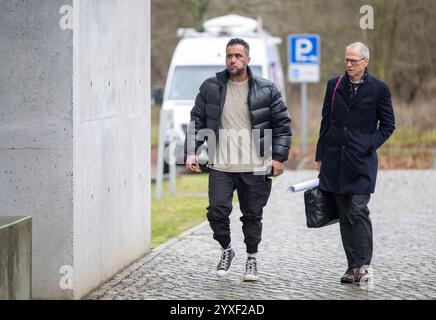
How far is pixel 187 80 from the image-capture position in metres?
23.7

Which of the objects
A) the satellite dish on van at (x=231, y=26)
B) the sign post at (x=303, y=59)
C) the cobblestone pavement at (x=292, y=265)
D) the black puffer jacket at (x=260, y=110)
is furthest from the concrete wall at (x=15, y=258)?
the sign post at (x=303, y=59)

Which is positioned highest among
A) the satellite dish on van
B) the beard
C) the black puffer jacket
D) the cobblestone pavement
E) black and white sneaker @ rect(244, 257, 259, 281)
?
the satellite dish on van

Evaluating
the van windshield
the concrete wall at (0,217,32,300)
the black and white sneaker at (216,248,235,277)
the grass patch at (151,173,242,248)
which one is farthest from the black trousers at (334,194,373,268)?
the van windshield

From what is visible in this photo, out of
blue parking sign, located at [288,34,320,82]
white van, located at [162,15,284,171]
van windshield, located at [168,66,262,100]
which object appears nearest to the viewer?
white van, located at [162,15,284,171]

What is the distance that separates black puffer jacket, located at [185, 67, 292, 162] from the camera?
29.9ft

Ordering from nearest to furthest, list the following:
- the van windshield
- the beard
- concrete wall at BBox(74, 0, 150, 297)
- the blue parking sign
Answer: concrete wall at BBox(74, 0, 150, 297) → the beard → the van windshield → the blue parking sign

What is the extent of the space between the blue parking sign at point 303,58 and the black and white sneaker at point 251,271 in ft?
53.4

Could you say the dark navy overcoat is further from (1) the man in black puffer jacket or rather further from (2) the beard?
(2) the beard

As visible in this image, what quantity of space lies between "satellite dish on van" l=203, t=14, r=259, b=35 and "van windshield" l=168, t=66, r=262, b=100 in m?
1.37

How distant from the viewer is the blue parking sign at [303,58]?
25516mm

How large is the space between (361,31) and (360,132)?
24168mm

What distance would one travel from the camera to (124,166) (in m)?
9.90

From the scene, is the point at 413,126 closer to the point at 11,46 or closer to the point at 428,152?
the point at 428,152

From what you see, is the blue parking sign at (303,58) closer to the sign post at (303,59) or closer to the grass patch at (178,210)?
the sign post at (303,59)
